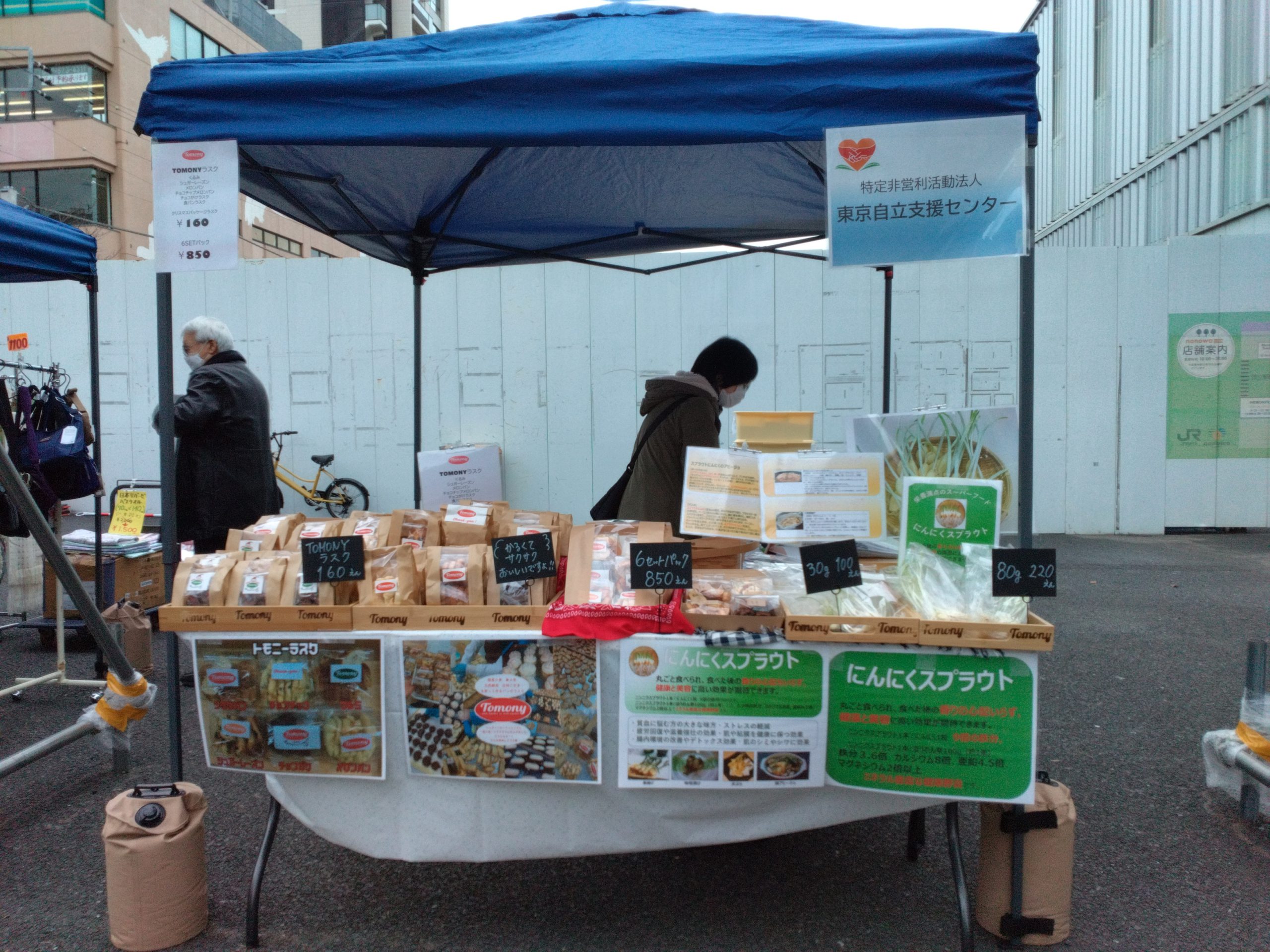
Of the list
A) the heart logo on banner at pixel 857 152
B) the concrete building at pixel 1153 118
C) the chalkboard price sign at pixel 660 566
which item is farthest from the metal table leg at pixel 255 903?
the concrete building at pixel 1153 118

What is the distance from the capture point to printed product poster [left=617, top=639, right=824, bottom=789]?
6.50ft

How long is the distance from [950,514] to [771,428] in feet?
4.61

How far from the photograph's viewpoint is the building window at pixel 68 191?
70.5ft

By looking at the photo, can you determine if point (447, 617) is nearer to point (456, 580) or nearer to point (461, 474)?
point (456, 580)

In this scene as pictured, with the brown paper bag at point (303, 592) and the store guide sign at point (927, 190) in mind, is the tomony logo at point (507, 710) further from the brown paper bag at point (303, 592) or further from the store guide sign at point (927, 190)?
the store guide sign at point (927, 190)

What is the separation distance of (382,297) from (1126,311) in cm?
698

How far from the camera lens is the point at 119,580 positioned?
16.4 ft

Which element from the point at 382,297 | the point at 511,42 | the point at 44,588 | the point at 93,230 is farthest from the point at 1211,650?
the point at 93,230

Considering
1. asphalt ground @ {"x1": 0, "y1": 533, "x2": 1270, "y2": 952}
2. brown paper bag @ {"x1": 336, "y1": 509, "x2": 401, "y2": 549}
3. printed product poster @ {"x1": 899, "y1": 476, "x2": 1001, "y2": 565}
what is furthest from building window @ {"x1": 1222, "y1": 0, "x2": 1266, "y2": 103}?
brown paper bag @ {"x1": 336, "y1": 509, "x2": 401, "y2": 549}

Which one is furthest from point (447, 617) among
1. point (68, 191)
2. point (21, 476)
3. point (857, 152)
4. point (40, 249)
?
point (68, 191)

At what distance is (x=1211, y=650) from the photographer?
15.2 feet

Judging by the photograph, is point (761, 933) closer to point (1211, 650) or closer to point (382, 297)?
point (1211, 650)

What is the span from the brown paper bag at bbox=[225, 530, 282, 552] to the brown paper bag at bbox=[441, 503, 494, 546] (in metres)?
0.47

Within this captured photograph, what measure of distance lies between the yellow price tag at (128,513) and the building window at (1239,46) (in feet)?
34.4
